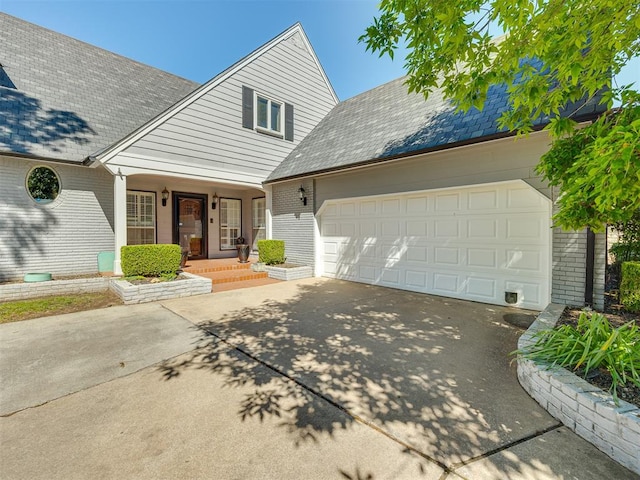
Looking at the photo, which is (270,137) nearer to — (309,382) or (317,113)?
(317,113)

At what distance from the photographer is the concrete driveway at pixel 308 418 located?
6.54 feet

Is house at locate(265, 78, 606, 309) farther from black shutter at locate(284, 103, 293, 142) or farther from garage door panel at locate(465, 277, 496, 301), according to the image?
black shutter at locate(284, 103, 293, 142)

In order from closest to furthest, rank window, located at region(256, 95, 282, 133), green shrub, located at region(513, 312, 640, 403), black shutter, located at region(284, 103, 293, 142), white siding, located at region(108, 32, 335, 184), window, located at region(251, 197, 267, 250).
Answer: green shrub, located at region(513, 312, 640, 403) → white siding, located at region(108, 32, 335, 184) → window, located at region(256, 95, 282, 133) → black shutter, located at region(284, 103, 293, 142) → window, located at region(251, 197, 267, 250)

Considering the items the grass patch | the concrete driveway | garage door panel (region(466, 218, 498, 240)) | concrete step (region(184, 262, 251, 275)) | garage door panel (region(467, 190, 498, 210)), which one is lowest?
the concrete driveway

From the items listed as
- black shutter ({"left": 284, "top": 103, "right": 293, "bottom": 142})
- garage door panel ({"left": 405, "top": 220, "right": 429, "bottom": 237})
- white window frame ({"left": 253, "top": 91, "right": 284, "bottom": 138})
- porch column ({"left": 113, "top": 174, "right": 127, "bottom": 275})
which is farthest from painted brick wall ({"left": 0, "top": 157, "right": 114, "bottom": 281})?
garage door panel ({"left": 405, "top": 220, "right": 429, "bottom": 237})

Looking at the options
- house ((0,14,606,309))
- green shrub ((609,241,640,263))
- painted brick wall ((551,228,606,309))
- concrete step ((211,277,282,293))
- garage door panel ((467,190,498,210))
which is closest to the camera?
painted brick wall ((551,228,606,309))

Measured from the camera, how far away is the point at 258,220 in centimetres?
1179

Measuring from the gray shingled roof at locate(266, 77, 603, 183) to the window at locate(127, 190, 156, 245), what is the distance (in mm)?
4037

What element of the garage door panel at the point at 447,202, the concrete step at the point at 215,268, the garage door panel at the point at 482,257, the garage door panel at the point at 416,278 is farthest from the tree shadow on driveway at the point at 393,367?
the concrete step at the point at 215,268

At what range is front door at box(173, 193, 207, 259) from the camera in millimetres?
10609

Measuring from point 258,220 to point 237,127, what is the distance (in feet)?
11.9

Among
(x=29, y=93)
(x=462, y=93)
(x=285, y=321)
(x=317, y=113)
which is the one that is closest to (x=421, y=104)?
(x=317, y=113)

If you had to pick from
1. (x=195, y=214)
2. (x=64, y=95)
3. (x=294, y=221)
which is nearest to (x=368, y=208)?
(x=294, y=221)

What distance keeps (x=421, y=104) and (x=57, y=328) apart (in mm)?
9243
